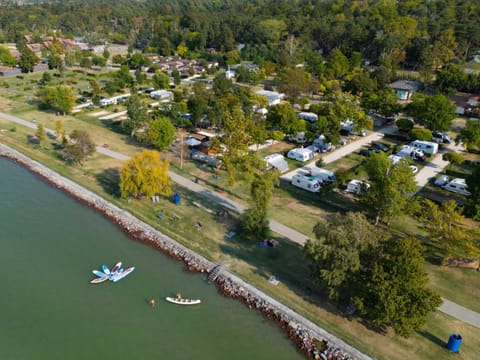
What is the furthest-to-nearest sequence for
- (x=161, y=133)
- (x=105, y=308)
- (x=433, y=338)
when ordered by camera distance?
1. (x=161, y=133)
2. (x=105, y=308)
3. (x=433, y=338)

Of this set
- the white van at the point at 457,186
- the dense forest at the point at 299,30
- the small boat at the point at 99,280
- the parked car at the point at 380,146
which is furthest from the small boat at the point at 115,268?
the dense forest at the point at 299,30

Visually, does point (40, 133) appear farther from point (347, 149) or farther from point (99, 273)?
point (347, 149)

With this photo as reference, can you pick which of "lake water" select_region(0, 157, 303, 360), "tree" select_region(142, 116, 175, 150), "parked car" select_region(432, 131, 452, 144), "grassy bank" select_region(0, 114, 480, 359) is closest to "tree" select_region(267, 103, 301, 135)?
"grassy bank" select_region(0, 114, 480, 359)

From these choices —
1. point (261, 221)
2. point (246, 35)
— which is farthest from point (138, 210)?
point (246, 35)

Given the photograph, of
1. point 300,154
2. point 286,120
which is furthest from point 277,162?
point 286,120

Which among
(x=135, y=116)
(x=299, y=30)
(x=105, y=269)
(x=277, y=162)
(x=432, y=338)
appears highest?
(x=299, y=30)

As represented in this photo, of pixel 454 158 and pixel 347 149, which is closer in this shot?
pixel 454 158

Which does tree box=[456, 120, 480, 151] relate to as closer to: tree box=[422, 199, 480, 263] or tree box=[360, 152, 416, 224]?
tree box=[360, 152, 416, 224]

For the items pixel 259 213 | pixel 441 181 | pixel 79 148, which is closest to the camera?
pixel 259 213
